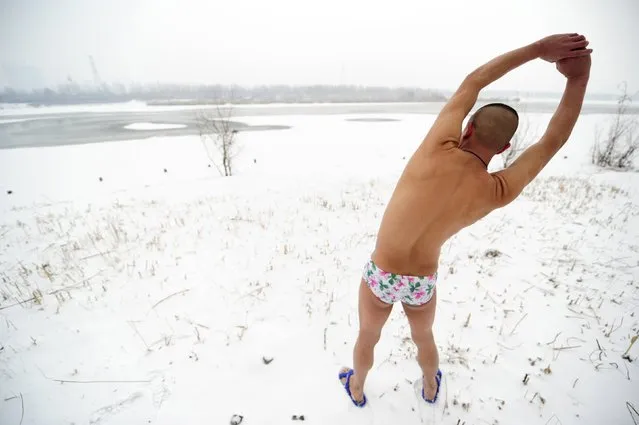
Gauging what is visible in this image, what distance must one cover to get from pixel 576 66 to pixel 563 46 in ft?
0.49

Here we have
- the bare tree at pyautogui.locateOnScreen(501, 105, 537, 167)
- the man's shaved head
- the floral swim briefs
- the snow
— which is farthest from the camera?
the snow

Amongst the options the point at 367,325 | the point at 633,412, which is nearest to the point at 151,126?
the point at 367,325

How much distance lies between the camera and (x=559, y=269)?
12.9 feet

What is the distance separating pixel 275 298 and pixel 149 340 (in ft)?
4.55

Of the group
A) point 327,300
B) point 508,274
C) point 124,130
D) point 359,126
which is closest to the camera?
point 327,300

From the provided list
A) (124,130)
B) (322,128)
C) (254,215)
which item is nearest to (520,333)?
(254,215)

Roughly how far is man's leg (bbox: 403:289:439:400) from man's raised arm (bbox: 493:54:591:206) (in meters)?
0.82

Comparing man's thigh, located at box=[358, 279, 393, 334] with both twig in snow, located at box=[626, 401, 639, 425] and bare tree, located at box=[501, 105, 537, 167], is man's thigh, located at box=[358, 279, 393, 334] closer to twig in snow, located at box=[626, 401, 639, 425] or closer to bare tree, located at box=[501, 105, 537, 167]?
twig in snow, located at box=[626, 401, 639, 425]

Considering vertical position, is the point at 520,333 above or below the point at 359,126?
below

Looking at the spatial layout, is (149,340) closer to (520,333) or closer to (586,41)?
(520,333)

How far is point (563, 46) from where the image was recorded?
144 cm

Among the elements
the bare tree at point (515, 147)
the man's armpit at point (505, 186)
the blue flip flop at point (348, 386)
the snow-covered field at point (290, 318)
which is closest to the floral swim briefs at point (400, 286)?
the man's armpit at point (505, 186)

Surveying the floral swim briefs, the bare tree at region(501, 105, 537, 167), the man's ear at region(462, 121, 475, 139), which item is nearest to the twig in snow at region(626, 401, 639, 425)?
the floral swim briefs

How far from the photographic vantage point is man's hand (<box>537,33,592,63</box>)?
4.73 ft
